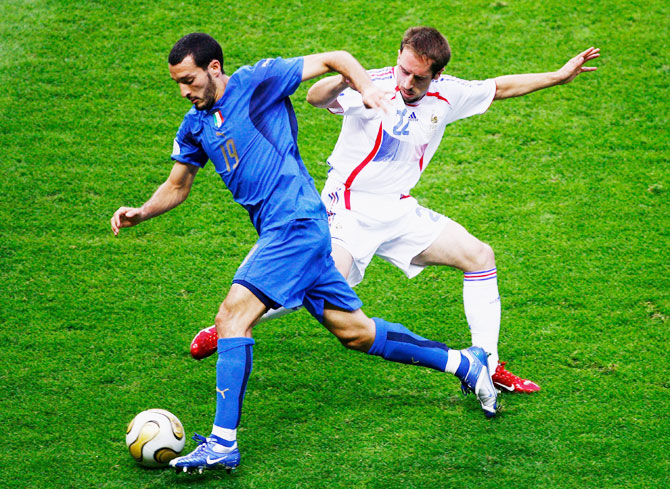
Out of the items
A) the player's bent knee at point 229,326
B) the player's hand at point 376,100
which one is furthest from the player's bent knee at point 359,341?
the player's hand at point 376,100

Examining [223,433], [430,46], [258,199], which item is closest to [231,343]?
[223,433]

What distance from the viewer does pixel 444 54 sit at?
15.8 feet

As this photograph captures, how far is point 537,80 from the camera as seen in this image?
517 cm

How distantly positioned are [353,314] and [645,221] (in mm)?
2989

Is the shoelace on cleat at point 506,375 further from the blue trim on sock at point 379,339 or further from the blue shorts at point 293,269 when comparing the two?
the blue shorts at point 293,269

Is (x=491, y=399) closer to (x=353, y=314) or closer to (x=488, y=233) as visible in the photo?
(x=353, y=314)

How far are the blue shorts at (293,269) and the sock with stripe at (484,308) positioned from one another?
0.93 m

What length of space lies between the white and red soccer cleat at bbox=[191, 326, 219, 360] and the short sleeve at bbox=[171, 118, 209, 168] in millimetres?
1071

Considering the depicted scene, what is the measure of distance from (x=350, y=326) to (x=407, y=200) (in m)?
0.96

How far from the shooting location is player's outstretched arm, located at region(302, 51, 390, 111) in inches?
165

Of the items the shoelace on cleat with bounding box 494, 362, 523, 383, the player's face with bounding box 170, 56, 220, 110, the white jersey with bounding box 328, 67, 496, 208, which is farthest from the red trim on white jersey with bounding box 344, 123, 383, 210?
the shoelace on cleat with bounding box 494, 362, 523, 383

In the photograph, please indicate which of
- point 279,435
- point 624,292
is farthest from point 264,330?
point 624,292

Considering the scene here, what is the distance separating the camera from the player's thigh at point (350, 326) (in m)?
4.69

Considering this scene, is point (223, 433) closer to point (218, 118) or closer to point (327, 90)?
point (218, 118)
